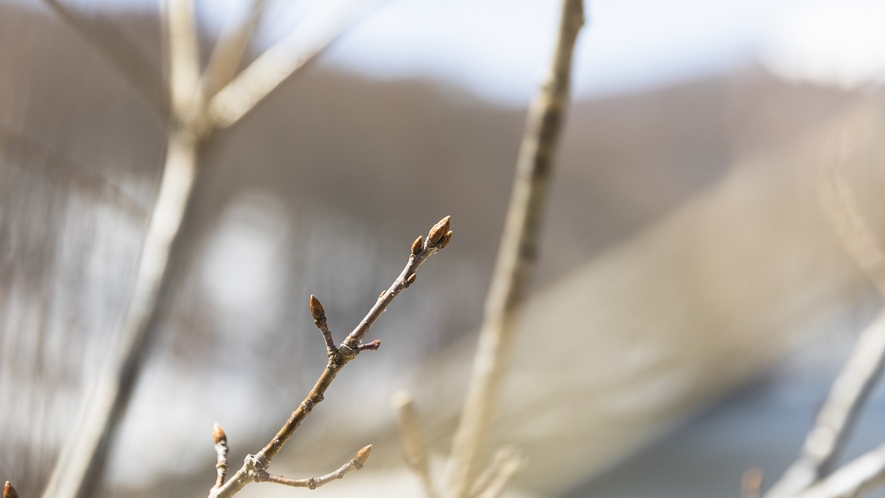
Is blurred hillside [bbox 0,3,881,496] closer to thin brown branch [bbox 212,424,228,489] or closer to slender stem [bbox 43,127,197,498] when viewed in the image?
slender stem [bbox 43,127,197,498]

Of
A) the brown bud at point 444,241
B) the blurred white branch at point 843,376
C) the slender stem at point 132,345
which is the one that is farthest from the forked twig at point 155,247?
the blurred white branch at point 843,376

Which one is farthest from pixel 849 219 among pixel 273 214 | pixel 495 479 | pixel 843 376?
pixel 273 214

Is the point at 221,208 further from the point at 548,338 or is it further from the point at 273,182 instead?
the point at 548,338

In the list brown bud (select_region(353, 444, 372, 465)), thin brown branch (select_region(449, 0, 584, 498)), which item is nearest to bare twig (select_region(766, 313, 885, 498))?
thin brown branch (select_region(449, 0, 584, 498))

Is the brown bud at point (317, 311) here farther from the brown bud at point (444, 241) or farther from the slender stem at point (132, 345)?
the slender stem at point (132, 345)

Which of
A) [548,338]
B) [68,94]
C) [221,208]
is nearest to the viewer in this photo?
[68,94]

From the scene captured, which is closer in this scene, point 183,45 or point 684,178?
point 183,45

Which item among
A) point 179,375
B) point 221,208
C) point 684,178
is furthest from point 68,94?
point 684,178
